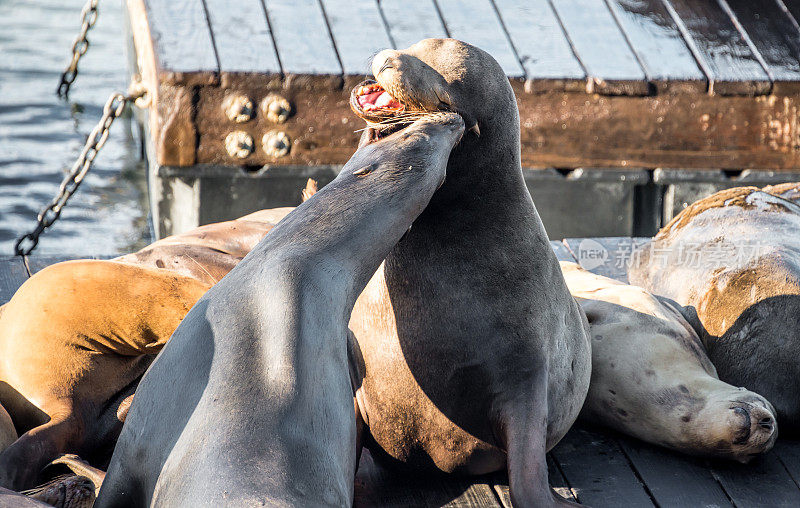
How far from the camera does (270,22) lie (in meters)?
6.29

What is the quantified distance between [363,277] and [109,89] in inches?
445

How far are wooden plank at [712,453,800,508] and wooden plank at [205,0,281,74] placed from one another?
11.2 feet

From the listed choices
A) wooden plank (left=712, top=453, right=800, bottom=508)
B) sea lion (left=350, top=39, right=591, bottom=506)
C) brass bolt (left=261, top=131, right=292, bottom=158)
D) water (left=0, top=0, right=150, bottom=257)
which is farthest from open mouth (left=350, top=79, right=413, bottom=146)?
water (left=0, top=0, right=150, bottom=257)

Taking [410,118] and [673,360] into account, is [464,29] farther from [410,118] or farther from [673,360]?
[410,118]

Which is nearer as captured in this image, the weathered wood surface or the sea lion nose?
the sea lion nose

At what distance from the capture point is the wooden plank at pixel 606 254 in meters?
4.84

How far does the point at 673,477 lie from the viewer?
3.36 meters

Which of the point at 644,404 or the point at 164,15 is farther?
the point at 164,15

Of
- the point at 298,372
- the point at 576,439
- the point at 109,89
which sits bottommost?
the point at 109,89

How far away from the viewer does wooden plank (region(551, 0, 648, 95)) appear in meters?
6.09

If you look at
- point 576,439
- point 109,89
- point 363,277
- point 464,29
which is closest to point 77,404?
point 363,277

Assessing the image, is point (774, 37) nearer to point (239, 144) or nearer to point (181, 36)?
point (239, 144)

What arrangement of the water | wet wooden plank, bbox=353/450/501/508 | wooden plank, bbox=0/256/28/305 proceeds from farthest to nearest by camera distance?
the water → wooden plank, bbox=0/256/28/305 → wet wooden plank, bbox=353/450/501/508

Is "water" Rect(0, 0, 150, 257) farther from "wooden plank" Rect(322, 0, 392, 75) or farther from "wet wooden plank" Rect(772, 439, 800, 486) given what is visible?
"wet wooden plank" Rect(772, 439, 800, 486)
